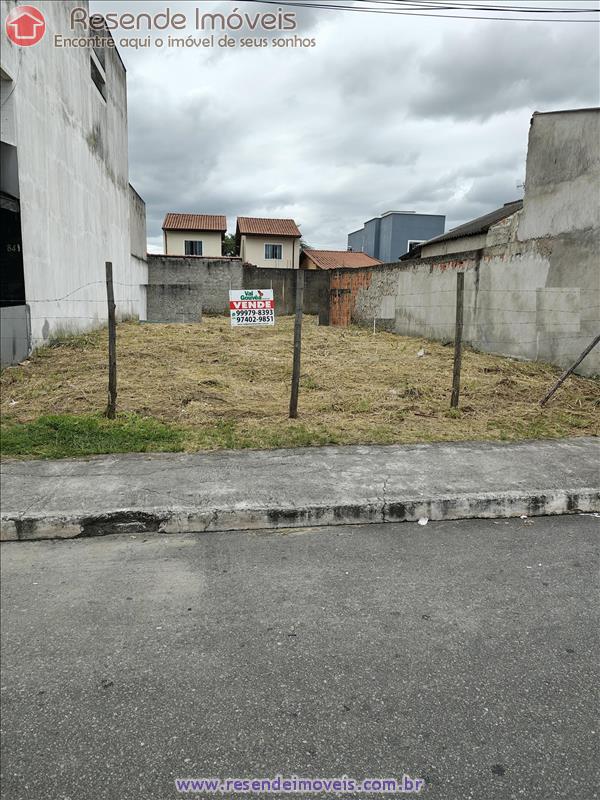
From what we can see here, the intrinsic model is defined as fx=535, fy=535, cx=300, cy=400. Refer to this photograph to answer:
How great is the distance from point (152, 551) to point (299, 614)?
1268 millimetres

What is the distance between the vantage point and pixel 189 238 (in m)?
36.7

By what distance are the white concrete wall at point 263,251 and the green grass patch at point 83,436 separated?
3202 centimetres

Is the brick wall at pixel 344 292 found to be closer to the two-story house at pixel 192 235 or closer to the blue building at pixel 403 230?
the blue building at pixel 403 230

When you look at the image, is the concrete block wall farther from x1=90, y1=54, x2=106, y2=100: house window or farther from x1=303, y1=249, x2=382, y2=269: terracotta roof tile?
x1=303, y1=249, x2=382, y2=269: terracotta roof tile

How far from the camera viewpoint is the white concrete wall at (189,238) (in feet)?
120

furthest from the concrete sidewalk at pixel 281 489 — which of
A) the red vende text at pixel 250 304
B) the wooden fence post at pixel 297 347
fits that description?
the red vende text at pixel 250 304

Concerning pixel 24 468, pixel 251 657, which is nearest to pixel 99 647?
pixel 251 657

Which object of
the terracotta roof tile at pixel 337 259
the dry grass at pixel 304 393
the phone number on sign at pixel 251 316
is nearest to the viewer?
the dry grass at pixel 304 393

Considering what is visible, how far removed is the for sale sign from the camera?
7273mm

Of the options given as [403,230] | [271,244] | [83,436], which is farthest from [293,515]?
[403,230]

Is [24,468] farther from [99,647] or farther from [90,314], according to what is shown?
[90,314]

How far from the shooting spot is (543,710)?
213cm

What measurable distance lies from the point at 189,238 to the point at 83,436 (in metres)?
33.4

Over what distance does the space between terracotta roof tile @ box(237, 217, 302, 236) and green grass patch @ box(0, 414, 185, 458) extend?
32.1m
